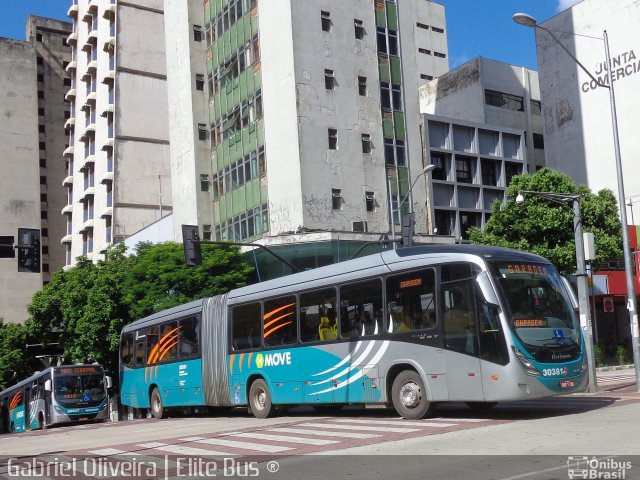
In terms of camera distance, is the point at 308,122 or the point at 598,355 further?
the point at 308,122

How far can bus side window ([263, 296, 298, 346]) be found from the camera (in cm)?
1875

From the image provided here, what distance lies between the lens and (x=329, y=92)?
41688mm

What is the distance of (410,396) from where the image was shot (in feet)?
51.4

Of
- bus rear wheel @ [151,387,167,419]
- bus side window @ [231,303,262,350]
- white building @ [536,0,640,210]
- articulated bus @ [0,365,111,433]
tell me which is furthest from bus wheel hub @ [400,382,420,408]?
white building @ [536,0,640,210]

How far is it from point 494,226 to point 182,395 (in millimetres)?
18063

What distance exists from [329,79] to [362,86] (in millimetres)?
2377

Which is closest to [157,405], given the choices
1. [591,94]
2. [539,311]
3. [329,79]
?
[539,311]

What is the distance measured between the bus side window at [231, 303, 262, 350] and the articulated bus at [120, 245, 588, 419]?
0.14ft

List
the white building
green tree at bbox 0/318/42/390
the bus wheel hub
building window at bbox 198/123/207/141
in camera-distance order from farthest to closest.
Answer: green tree at bbox 0/318/42/390
building window at bbox 198/123/207/141
the white building
the bus wheel hub

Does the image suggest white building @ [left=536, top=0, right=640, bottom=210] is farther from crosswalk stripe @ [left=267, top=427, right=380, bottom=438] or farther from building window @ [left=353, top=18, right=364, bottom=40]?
crosswalk stripe @ [left=267, top=427, right=380, bottom=438]

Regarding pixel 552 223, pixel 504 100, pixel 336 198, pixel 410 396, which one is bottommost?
pixel 410 396

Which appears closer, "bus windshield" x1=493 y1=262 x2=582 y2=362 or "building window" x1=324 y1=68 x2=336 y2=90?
"bus windshield" x1=493 y1=262 x2=582 y2=362

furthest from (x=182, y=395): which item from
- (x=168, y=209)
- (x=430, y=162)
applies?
(x=168, y=209)

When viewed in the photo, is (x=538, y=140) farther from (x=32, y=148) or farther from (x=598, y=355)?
(x=32, y=148)
